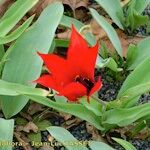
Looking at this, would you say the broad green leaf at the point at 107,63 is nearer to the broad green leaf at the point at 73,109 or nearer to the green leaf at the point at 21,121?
the broad green leaf at the point at 73,109

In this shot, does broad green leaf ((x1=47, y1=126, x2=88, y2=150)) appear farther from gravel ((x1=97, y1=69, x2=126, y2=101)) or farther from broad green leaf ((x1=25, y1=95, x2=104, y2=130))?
gravel ((x1=97, y1=69, x2=126, y2=101))


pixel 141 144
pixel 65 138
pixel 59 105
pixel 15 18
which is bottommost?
pixel 141 144

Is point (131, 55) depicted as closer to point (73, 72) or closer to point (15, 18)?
point (15, 18)

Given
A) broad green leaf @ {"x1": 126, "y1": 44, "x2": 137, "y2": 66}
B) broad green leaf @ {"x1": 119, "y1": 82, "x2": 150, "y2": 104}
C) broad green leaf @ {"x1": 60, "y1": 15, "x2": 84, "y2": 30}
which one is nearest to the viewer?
broad green leaf @ {"x1": 119, "y1": 82, "x2": 150, "y2": 104}

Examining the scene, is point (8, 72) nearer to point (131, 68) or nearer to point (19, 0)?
point (19, 0)

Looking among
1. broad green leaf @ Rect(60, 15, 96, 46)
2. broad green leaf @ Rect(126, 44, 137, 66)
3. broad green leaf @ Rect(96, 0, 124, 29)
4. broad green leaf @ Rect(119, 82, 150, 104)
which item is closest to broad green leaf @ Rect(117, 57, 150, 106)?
broad green leaf @ Rect(119, 82, 150, 104)

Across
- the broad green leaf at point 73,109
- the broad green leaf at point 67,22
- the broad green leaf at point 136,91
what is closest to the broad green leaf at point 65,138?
the broad green leaf at point 73,109

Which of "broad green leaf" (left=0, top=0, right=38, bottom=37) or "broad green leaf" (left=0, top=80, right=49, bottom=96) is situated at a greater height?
"broad green leaf" (left=0, top=0, right=38, bottom=37)

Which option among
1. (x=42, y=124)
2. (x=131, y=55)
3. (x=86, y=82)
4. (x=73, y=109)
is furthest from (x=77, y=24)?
(x=86, y=82)
